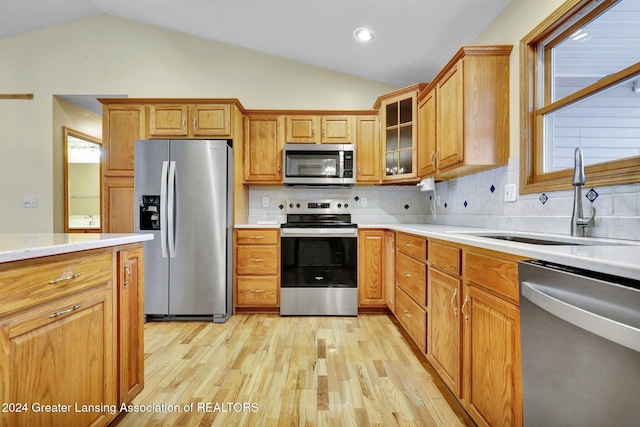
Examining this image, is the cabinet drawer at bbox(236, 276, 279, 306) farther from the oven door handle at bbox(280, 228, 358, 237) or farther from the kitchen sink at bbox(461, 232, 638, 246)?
the kitchen sink at bbox(461, 232, 638, 246)

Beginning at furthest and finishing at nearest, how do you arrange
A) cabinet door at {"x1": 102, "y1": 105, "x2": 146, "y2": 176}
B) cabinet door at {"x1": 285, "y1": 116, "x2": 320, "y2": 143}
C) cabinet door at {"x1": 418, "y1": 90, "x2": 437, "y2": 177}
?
cabinet door at {"x1": 285, "y1": 116, "x2": 320, "y2": 143} < cabinet door at {"x1": 102, "y1": 105, "x2": 146, "y2": 176} < cabinet door at {"x1": 418, "y1": 90, "x2": 437, "y2": 177}

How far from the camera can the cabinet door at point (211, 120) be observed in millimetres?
3041

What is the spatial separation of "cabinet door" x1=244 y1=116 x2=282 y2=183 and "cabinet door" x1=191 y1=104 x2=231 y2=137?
0.32 meters

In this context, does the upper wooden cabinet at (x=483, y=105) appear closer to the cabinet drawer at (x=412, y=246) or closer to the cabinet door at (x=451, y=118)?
the cabinet door at (x=451, y=118)

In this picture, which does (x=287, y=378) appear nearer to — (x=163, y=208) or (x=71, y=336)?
(x=71, y=336)

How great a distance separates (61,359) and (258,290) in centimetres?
201

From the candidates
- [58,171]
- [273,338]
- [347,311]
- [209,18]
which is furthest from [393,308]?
[58,171]

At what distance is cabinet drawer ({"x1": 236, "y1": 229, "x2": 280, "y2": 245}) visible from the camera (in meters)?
3.02

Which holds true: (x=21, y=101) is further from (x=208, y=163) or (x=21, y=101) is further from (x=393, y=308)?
(x=393, y=308)

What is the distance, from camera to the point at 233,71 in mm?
3631

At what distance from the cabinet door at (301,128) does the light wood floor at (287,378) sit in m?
1.90

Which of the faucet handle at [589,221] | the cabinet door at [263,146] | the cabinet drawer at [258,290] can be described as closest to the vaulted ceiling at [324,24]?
the cabinet door at [263,146]

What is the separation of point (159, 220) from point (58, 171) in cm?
196

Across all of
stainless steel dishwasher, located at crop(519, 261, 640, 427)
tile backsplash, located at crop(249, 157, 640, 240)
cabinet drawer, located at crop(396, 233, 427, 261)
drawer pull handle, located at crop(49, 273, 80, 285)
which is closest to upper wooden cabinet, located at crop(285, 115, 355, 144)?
tile backsplash, located at crop(249, 157, 640, 240)
